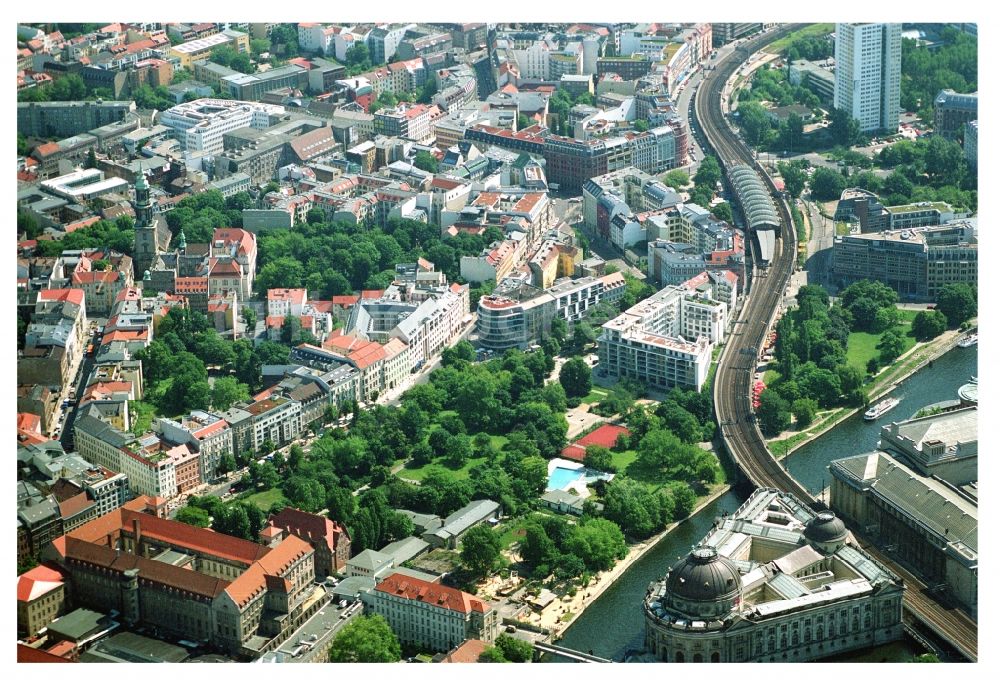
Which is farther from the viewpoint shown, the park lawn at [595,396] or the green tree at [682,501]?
the park lawn at [595,396]

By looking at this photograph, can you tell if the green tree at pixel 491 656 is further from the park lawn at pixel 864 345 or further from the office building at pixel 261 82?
the office building at pixel 261 82

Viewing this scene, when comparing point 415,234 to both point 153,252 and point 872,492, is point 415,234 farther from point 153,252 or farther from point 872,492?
point 872,492

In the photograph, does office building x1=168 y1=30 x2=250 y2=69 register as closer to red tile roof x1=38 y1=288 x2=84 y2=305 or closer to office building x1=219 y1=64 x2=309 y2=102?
office building x1=219 y1=64 x2=309 y2=102

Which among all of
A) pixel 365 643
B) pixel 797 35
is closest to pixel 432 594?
pixel 365 643

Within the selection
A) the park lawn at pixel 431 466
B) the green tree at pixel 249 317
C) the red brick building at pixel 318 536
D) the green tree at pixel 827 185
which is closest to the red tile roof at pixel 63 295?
the green tree at pixel 249 317

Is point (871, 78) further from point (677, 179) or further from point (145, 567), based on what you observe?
point (145, 567)

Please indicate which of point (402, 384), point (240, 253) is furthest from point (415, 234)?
point (402, 384)

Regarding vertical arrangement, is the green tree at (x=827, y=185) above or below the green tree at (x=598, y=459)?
above
